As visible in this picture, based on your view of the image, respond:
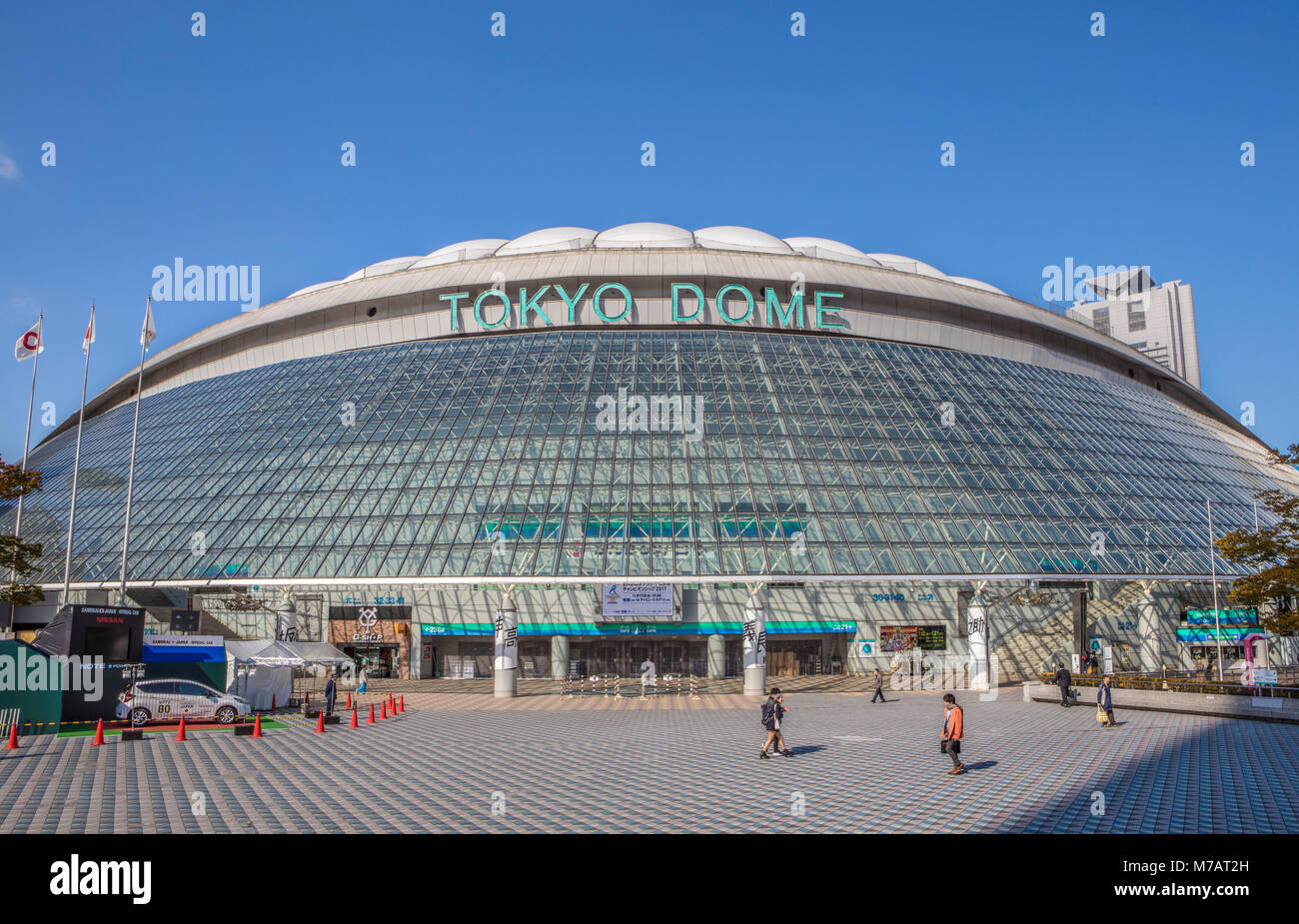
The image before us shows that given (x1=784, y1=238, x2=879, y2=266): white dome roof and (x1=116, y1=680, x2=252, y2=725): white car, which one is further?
(x1=784, y1=238, x2=879, y2=266): white dome roof

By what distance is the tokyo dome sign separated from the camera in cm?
6356

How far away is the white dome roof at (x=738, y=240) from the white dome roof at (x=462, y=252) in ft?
54.0

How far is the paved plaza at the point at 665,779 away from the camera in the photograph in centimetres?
1599

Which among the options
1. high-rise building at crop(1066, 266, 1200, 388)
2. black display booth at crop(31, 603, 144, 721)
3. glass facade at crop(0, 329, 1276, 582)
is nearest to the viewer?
black display booth at crop(31, 603, 144, 721)

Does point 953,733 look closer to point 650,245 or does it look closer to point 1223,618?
point 1223,618

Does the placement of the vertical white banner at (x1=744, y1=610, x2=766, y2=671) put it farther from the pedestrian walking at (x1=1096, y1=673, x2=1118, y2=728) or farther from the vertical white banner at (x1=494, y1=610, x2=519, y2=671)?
the pedestrian walking at (x1=1096, y1=673, x2=1118, y2=728)

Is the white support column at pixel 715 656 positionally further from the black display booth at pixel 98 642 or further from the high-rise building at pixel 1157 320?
the high-rise building at pixel 1157 320

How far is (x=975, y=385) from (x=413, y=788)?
170 ft

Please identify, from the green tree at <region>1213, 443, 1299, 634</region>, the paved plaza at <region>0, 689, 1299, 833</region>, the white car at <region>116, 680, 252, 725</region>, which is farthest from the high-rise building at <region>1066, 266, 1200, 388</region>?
the white car at <region>116, 680, 252, 725</region>

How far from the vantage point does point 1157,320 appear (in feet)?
486

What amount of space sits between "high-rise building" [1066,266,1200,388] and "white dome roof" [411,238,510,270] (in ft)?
346

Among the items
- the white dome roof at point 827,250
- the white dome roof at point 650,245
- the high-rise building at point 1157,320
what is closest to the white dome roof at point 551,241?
the white dome roof at point 650,245

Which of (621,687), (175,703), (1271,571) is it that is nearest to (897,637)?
(621,687)
